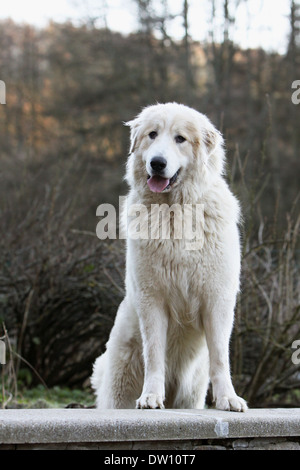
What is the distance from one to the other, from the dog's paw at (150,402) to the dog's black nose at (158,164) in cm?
129

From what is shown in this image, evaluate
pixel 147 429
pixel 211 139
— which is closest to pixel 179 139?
pixel 211 139

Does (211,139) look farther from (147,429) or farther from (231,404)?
(147,429)

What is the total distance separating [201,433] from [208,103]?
1648cm

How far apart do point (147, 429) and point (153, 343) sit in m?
0.88

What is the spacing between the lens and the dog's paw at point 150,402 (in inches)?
141

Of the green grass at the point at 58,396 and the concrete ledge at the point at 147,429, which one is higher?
the concrete ledge at the point at 147,429

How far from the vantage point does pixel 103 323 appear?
6.72 metres

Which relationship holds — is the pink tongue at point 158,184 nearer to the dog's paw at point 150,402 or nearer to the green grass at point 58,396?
the dog's paw at point 150,402

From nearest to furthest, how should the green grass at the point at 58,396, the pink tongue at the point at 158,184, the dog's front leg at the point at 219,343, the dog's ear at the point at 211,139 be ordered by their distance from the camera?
the dog's front leg at the point at 219,343, the pink tongue at the point at 158,184, the dog's ear at the point at 211,139, the green grass at the point at 58,396

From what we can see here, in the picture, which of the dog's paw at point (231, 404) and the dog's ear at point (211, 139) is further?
the dog's ear at point (211, 139)

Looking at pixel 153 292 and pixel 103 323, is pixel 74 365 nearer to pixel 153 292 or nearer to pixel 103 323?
pixel 103 323

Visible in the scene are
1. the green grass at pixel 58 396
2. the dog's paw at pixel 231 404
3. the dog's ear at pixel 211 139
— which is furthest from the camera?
the green grass at pixel 58 396

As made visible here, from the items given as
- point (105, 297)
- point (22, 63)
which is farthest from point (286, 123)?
point (105, 297)

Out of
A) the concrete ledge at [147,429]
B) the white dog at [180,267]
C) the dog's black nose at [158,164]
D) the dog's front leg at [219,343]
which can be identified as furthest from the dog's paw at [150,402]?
the dog's black nose at [158,164]
